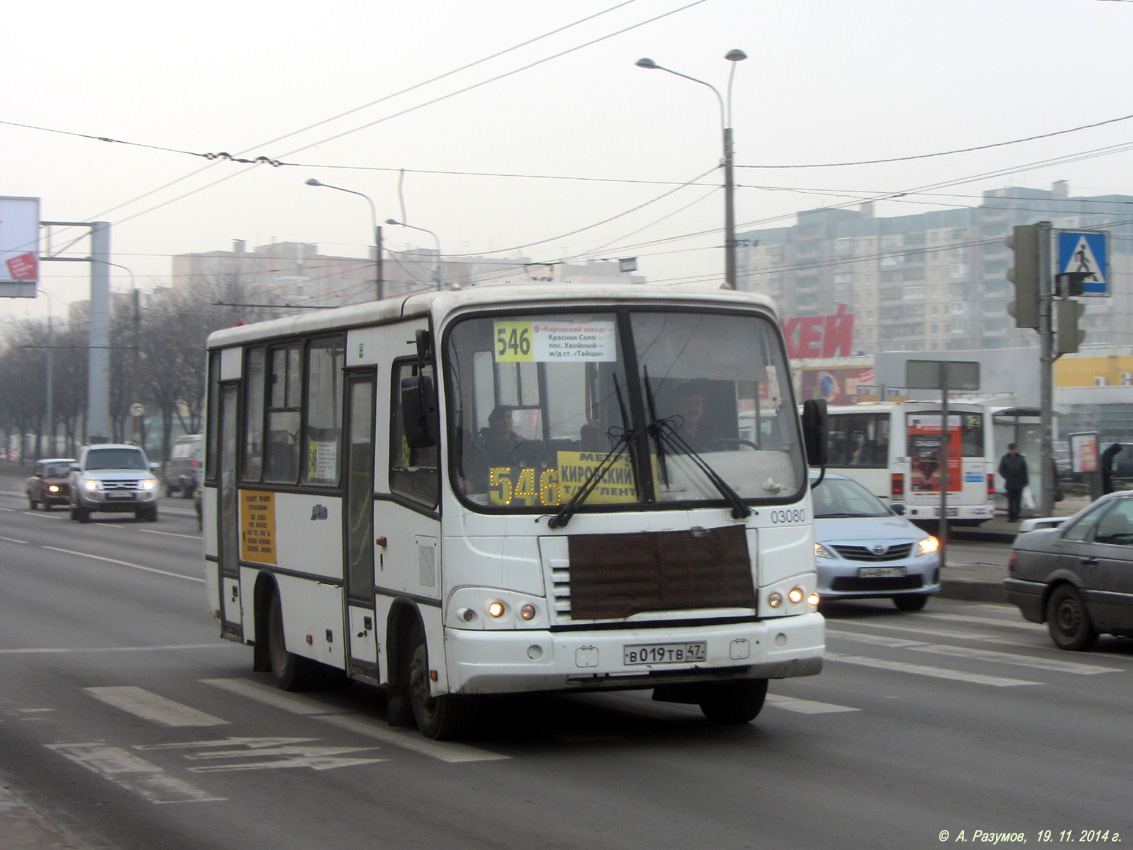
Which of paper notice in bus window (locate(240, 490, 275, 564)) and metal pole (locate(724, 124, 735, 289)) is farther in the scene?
metal pole (locate(724, 124, 735, 289))

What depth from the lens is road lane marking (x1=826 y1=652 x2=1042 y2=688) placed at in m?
10.6

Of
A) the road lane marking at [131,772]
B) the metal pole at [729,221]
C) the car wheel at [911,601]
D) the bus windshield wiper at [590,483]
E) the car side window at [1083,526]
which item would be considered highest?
the metal pole at [729,221]

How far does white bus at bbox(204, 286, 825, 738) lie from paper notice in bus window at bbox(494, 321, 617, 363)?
11mm

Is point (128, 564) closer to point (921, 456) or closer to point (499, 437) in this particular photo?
point (921, 456)

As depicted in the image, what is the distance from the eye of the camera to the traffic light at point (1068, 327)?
16406 millimetres

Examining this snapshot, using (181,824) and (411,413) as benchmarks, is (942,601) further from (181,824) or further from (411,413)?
(181,824)

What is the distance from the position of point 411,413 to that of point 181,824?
7.73 ft

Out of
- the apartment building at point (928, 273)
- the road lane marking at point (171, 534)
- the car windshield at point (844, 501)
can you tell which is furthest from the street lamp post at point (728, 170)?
the apartment building at point (928, 273)

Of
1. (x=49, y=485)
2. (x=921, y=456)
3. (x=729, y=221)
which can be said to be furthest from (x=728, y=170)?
(x=49, y=485)

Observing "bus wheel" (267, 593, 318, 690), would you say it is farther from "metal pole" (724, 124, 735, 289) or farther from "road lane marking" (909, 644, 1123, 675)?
"metal pole" (724, 124, 735, 289)

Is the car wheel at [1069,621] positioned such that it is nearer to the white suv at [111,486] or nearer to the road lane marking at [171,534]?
the road lane marking at [171,534]

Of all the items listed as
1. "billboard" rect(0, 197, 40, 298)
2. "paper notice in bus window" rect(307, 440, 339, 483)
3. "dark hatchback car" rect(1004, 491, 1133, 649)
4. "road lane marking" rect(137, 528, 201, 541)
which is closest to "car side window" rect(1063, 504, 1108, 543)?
"dark hatchback car" rect(1004, 491, 1133, 649)

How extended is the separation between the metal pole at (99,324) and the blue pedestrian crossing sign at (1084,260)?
45211 millimetres

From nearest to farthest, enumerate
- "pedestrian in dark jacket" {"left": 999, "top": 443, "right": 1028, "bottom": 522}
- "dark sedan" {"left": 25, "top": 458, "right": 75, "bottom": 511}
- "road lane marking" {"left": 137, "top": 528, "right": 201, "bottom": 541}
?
"road lane marking" {"left": 137, "top": 528, "right": 201, "bottom": 541} < "pedestrian in dark jacket" {"left": 999, "top": 443, "right": 1028, "bottom": 522} < "dark sedan" {"left": 25, "top": 458, "right": 75, "bottom": 511}
